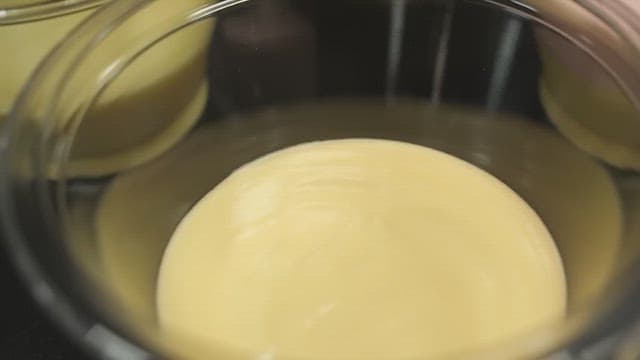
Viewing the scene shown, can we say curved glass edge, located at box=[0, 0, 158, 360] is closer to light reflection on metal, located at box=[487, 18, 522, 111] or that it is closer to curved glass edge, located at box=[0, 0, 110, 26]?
curved glass edge, located at box=[0, 0, 110, 26]

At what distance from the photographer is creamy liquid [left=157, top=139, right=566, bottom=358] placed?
0.46 m

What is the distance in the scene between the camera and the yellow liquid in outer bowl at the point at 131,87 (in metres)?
0.51

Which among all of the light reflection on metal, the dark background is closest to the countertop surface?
the dark background

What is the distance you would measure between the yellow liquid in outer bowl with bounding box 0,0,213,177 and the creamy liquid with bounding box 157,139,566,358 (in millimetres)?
34

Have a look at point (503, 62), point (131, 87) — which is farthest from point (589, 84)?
point (131, 87)

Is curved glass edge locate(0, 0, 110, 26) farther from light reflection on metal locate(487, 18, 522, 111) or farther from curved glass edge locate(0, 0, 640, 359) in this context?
light reflection on metal locate(487, 18, 522, 111)

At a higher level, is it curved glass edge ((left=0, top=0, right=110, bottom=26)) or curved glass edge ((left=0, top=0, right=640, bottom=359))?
curved glass edge ((left=0, top=0, right=110, bottom=26))

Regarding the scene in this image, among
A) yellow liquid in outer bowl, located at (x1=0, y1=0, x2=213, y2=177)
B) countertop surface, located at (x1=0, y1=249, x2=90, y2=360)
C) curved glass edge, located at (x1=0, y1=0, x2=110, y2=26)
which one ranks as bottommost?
countertop surface, located at (x1=0, y1=249, x2=90, y2=360)

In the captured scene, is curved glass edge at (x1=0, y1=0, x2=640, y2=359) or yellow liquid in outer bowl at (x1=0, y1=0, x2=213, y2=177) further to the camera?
yellow liquid in outer bowl at (x1=0, y1=0, x2=213, y2=177)

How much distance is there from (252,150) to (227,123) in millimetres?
16

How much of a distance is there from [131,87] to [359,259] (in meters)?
0.12

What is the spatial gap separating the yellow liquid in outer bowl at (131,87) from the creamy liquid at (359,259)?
0.03m

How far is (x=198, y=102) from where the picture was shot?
1.80 ft

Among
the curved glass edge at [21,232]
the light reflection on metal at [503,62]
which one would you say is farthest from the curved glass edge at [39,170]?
the light reflection on metal at [503,62]
